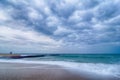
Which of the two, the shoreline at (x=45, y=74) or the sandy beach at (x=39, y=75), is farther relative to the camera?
the shoreline at (x=45, y=74)

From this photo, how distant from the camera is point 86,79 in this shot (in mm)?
7426

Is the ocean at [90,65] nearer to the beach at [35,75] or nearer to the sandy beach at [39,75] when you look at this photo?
the sandy beach at [39,75]

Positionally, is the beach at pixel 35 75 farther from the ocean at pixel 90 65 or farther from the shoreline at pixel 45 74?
the ocean at pixel 90 65

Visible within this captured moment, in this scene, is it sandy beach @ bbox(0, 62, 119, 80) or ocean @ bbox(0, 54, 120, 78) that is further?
ocean @ bbox(0, 54, 120, 78)

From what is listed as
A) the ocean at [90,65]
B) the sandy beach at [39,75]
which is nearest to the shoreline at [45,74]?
the sandy beach at [39,75]

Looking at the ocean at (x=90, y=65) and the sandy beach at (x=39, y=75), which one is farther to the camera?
the ocean at (x=90, y=65)

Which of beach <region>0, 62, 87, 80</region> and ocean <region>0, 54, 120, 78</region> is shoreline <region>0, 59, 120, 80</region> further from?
ocean <region>0, 54, 120, 78</region>

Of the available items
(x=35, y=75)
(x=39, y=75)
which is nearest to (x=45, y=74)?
(x=39, y=75)

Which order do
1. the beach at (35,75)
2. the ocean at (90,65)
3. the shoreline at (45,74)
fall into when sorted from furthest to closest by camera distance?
1. the ocean at (90,65)
2. the shoreline at (45,74)
3. the beach at (35,75)

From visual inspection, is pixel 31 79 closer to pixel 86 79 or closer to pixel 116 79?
pixel 86 79

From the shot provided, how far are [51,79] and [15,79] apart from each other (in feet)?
6.41

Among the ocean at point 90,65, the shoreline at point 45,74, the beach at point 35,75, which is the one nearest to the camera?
the beach at point 35,75

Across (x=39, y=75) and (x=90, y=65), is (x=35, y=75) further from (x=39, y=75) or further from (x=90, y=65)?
(x=90, y=65)

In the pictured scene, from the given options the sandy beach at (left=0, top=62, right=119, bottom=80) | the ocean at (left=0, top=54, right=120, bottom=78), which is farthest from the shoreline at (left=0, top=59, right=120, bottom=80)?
the ocean at (left=0, top=54, right=120, bottom=78)
